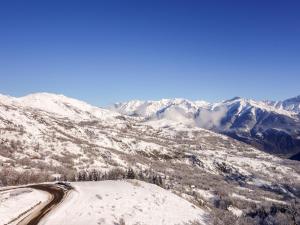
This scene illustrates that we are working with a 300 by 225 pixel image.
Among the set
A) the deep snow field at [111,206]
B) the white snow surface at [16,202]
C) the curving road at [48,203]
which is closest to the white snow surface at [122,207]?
the deep snow field at [111,206]

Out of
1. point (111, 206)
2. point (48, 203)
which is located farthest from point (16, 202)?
point (111, 206)

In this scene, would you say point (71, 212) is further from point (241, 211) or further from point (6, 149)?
point (6, 149)

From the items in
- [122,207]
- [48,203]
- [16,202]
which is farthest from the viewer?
[122,207]

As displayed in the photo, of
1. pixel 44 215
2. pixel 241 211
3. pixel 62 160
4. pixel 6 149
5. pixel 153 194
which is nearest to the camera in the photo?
pixel 44 215

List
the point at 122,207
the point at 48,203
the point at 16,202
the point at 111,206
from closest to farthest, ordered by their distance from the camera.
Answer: the point at 16,202 → the point at 48,203 → the point at 111,206 → the point at 122,207

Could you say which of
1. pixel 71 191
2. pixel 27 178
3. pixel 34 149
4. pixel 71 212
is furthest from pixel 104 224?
pixel 34 149

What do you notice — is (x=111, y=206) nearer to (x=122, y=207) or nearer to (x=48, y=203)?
(x=122, y=207)

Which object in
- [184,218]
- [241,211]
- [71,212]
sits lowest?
[241,211]
